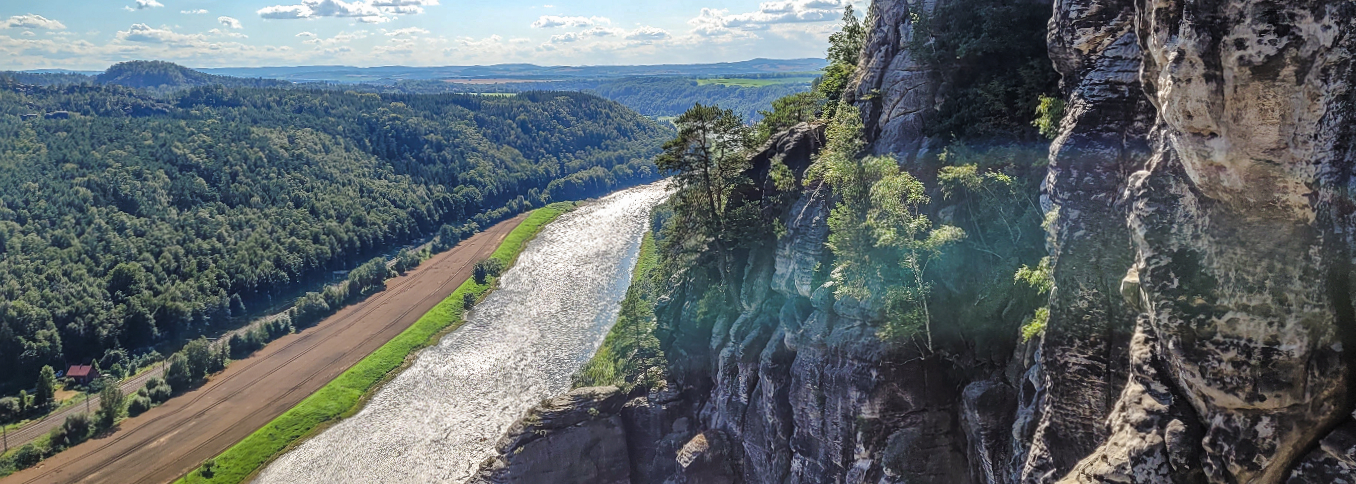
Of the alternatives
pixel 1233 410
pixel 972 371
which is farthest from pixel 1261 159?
pixel 972 371

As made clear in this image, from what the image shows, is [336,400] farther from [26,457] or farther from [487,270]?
[487,270]

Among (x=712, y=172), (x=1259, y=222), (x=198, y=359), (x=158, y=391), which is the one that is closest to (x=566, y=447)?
(x=712, y=172)

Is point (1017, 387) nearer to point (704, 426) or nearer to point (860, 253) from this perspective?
point (860, 253)

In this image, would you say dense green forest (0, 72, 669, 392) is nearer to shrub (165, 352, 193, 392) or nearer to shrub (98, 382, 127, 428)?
shrub (165, 352, 193, 392)

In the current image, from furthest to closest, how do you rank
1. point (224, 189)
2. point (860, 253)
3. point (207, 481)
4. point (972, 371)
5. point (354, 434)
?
point (224, 189) → point (354, 434) → point (207, 481) → point (860, 253) → point (972, 371)

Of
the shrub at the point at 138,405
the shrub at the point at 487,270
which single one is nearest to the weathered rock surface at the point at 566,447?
the shrub at the point at 138,405

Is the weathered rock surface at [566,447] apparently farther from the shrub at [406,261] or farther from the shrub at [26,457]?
the shrub at [406,261]
